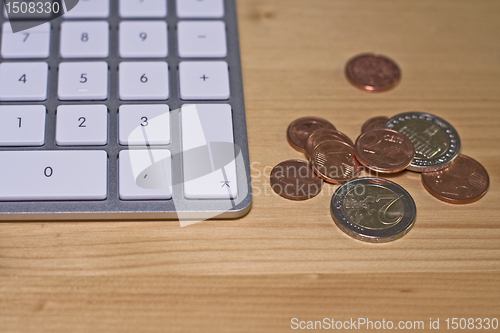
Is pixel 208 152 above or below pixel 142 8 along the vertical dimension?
below

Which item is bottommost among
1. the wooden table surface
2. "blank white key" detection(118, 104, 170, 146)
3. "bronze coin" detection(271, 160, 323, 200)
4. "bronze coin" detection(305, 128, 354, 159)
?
the wooden table surface

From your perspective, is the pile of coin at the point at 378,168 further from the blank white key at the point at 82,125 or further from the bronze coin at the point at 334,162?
the blank white key at the point at 82,125

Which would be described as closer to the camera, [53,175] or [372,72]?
[53,175]

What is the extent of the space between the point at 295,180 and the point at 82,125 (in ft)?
0.59

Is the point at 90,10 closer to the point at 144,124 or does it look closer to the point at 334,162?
the point at 144,124

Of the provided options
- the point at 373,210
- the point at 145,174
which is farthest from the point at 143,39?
the point at 373,210

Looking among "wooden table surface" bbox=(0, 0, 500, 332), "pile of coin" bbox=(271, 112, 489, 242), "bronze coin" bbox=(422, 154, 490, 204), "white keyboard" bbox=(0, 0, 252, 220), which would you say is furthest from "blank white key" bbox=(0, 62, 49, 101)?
"bronze coin" bbox=(422, 154, 490, 204)

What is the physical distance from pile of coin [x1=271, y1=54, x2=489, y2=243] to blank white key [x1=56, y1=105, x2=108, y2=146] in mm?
144

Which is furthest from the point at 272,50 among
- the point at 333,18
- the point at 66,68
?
the point at 66,68

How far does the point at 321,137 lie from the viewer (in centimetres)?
38

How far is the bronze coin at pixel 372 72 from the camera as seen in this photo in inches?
16.8

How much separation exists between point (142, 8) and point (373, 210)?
0.94 ft

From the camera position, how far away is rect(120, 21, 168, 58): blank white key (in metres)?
0.40

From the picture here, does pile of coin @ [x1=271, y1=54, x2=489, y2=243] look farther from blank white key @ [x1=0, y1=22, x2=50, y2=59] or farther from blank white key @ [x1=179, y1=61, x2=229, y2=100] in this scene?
blank white key @ [x1=0, y1=22, x2=50, y2=59]
